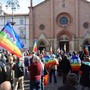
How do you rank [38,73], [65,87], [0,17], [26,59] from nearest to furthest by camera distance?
1. [65,87]
2. [38,73]
3. [26,59]
4. [0,17]

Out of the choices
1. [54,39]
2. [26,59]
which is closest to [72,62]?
[26,59]

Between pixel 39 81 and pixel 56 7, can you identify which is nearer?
pixel 39 81

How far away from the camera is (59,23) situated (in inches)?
2234

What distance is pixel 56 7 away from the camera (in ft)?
188

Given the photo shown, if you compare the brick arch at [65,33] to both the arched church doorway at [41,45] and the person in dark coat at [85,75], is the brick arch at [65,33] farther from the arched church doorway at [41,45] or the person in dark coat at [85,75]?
the person in dark coat at [85,75]

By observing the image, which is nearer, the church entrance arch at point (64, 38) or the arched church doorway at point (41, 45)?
the church entrance arch at point (64, 38)

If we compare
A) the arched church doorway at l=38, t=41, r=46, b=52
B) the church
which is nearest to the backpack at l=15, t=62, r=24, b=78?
the church

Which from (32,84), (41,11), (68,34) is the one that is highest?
(41,11)

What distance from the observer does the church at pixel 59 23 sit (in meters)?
56.0

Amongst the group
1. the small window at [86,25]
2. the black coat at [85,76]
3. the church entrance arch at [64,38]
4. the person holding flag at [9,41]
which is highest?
the small window at [86,25]

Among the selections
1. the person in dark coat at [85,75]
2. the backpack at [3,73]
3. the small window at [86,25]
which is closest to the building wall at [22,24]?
the small window at [86,25]

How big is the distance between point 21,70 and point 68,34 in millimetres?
43705

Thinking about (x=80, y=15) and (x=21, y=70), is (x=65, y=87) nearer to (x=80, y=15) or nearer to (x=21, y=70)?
(x=21, y=70)

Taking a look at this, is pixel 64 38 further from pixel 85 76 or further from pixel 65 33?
pixel 85 76
